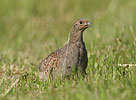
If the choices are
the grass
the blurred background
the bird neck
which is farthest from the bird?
the blurred background

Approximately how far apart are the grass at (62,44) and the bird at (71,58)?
0.18 meters

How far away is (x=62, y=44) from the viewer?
814 centimetres

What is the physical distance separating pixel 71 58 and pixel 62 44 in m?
3.21

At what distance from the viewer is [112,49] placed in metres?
6.08

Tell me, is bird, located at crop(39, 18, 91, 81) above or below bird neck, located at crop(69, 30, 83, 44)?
below

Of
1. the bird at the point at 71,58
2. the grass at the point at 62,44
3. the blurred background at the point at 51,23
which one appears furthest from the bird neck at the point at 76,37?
the blurred background at the point at 51,23

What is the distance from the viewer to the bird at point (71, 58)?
495cm

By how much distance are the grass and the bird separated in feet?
0.59

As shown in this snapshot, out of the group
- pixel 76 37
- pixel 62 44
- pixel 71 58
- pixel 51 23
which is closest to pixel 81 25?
pixel 76 37

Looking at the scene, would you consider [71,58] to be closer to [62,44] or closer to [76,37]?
[76,37]

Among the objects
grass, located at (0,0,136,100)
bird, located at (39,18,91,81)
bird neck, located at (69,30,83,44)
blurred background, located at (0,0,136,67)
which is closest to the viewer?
grass, located at (0,0,136,100)

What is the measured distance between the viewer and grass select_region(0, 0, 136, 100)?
12.1ft

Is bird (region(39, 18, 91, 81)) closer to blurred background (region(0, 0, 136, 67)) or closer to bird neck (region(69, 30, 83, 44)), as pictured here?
bird neck (region(69, 30, 83, 44))

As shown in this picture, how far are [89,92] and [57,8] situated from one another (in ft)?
29.0
